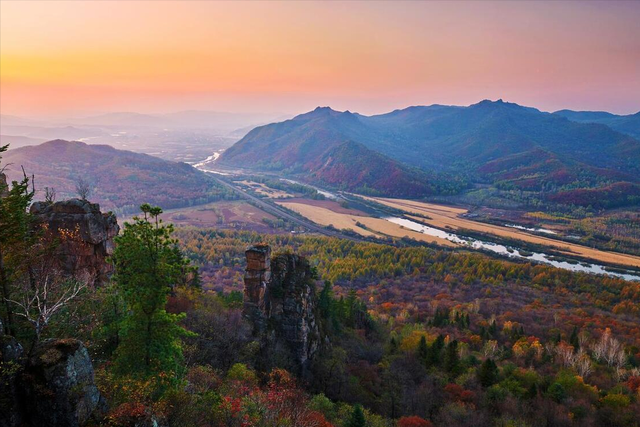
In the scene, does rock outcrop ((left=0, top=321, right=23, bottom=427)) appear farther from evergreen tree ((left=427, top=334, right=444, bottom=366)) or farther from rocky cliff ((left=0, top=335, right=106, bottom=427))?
evergreen tree ((left=427, top=334, right=444, bottom=366))

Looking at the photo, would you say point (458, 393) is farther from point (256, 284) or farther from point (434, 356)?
point (256, 284)

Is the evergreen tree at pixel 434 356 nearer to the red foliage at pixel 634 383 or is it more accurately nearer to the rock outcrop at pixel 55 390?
the red foliage at pixel 634 383

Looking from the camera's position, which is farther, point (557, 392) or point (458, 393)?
point (458, 393)

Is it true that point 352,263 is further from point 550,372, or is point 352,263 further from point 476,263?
point 550,372

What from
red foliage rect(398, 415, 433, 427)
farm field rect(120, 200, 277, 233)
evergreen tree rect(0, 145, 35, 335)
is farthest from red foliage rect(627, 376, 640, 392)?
farm field rect(120, 200, 277, 233)

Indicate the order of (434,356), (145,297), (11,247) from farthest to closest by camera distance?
1. (434,356)
2. (145,297)
3. (11,247)

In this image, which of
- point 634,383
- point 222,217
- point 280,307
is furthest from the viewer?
point 222,217

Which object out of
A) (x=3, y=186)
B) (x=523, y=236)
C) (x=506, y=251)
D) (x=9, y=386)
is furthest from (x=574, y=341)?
(x=523, y=236)
